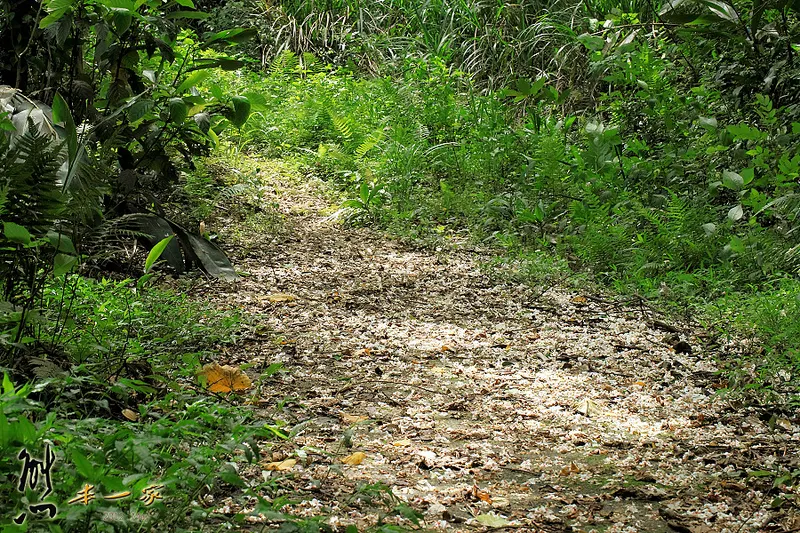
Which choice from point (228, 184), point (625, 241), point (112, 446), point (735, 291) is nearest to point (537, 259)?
point (625, 241)

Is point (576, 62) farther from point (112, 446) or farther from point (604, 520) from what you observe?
point (112, 446)

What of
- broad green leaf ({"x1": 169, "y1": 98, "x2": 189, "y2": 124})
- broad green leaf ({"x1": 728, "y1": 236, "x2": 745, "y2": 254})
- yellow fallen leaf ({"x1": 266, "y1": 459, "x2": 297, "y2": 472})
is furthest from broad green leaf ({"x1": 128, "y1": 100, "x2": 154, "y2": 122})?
broad green leaf ({"x1": 728, "y1": 236, "x2": 745, "y2": 254})

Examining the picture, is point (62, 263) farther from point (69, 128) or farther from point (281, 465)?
point (281, 465)

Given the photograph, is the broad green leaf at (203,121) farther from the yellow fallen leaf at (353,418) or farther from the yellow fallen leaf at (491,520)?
the yellow fallen leaf at (491,520)

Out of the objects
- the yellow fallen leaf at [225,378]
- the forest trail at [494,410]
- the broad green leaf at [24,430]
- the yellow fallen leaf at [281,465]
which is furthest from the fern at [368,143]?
the broad green leaf at [24,430]

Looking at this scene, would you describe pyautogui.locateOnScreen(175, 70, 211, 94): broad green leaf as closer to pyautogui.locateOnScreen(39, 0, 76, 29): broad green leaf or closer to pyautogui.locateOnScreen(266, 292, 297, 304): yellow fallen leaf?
pyautogui.locateOnScreen(39, 0, 76, 29): broad green leaf

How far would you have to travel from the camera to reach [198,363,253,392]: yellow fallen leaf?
289cm

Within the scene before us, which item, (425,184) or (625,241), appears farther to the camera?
(425,184)

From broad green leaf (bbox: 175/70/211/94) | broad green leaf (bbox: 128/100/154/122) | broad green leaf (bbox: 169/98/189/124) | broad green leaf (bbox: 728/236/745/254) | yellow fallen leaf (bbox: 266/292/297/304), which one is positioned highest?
broad green leaf (bbox: 175/70/211/94)

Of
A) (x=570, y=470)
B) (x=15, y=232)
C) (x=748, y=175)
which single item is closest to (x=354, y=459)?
(x=570, y=470)

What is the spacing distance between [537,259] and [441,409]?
2.04 metres

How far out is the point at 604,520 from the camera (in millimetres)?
2189

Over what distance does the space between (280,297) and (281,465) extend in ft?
6.44

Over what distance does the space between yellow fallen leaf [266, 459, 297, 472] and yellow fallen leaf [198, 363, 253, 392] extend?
2.03 feet
